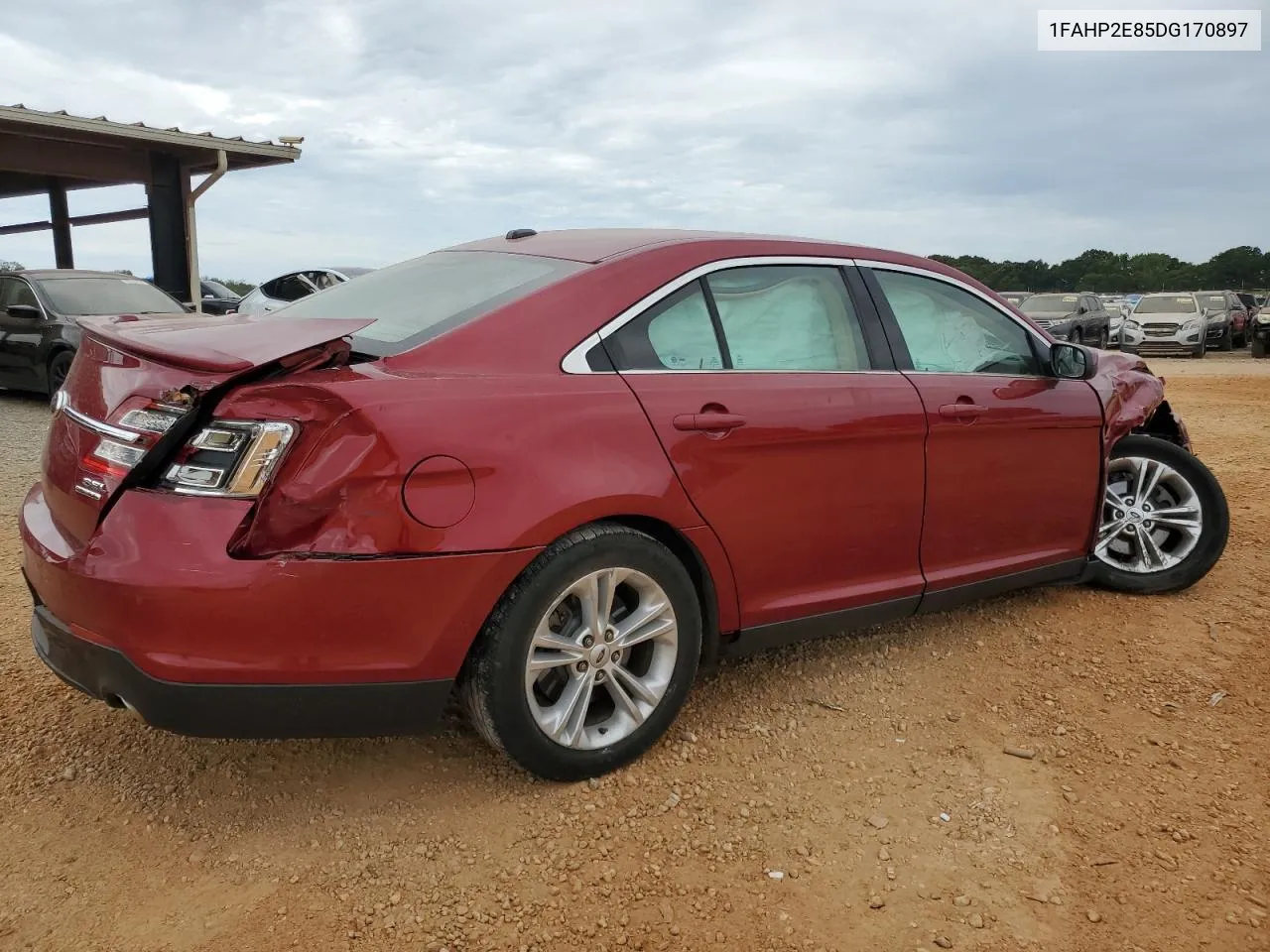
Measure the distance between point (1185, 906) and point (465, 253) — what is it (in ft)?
9.14

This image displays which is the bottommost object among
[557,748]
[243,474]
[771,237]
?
[557,748]

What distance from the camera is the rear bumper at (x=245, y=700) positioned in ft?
7.06

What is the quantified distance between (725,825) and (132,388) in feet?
6.03

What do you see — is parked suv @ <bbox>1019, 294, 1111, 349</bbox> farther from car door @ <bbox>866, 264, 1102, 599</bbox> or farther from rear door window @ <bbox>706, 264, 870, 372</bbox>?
rear door window @ <bbox>706, 264, 870, 372</bbox>

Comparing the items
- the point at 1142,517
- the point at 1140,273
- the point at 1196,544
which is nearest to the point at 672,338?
the point at 1142,517

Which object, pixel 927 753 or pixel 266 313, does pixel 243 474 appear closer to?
pixel 266 313

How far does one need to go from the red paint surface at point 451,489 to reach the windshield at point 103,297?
8215 millimetres

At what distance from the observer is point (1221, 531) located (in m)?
4.22

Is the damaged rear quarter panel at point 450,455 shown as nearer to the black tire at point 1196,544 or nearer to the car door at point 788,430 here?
the car door at point 788,430

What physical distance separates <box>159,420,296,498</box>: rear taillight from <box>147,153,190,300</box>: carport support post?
13986 millimetres

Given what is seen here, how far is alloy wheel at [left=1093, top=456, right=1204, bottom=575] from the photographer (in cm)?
424

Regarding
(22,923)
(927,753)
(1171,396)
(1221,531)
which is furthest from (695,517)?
(1171,396)

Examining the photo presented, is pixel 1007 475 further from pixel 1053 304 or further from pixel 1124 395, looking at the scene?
pixel 1053 304

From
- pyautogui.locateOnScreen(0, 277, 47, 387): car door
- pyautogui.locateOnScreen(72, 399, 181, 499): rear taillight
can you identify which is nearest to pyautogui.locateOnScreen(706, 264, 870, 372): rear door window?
pyautogui.locateOnScreen(72, 399, 181, 499): rear taillight
